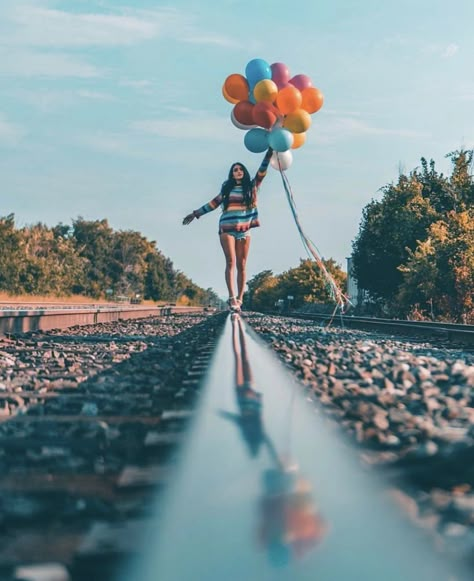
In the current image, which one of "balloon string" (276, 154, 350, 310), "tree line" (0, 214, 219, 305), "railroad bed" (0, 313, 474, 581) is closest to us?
"railroad bed" (0, 313, 474, 581)

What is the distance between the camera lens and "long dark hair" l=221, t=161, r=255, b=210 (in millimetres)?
10141

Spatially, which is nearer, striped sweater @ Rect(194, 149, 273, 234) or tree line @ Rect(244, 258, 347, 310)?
striped sweater @ Rect(194, 149, 273, 234)

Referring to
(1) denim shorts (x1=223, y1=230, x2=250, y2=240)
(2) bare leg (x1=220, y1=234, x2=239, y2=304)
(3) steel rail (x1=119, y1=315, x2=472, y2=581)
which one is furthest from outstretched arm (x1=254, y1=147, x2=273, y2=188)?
(3) steel rail (x1=119, y1=315, x2=472, y2=581)

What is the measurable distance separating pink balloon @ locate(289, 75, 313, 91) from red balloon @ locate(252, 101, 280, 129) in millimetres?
654

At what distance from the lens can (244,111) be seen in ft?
31.5

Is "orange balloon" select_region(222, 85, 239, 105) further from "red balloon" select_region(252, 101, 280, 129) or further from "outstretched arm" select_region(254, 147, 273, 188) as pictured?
Result: "outstretched arm" select_region(254, 147, 273, 188)

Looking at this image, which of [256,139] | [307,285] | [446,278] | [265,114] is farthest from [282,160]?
[307,285]

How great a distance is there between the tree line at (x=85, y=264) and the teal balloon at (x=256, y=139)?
45185 mm

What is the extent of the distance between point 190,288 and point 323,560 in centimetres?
14100

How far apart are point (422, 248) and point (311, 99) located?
1436 centimetres

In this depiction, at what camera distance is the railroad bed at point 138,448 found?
1287 mm

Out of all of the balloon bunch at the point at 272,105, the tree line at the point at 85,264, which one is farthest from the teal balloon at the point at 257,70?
the tree line at the point at 85,264

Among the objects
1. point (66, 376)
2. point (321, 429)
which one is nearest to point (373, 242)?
point (66, 376)

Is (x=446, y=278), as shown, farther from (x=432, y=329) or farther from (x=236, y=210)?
(x=236, y=210)
